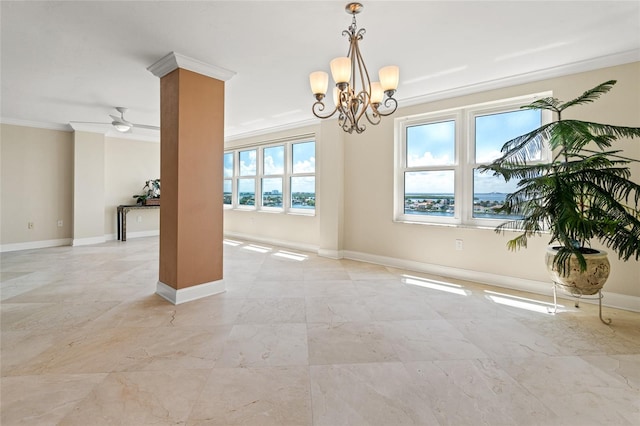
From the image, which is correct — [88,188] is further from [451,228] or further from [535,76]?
[535,76]

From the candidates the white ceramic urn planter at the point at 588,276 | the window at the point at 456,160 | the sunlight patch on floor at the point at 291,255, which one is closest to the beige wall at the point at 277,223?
the sunlight patch on floor at the point at 291,255

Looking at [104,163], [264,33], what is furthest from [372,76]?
[104,163]

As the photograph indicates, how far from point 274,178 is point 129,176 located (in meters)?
3.51

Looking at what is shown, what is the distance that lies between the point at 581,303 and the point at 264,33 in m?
3.99

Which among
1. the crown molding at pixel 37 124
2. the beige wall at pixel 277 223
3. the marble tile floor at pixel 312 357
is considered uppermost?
the crown molding at pixel 37 124

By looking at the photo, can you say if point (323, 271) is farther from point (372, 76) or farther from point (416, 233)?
point (372, 76)

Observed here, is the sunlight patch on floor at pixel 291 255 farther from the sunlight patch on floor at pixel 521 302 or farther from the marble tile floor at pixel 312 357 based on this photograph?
the sunlight patch on floor at pixel 521 302

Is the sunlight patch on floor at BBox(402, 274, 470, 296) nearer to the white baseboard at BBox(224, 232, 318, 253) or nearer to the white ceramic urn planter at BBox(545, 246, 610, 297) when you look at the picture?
the white ceramic urn planter at BBox(545, 246, 610, 297)

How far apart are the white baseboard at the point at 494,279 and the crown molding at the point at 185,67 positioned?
10.3 ft

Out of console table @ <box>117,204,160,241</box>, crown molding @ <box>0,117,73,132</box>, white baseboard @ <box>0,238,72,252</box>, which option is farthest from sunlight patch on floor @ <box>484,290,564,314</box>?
crown molding @ <box>0,117,73,132</box>

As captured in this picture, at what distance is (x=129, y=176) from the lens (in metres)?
6.64

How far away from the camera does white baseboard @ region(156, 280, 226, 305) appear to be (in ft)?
9.28

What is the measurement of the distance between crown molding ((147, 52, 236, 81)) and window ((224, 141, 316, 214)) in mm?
2518

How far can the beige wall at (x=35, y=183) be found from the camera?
17.0ft
